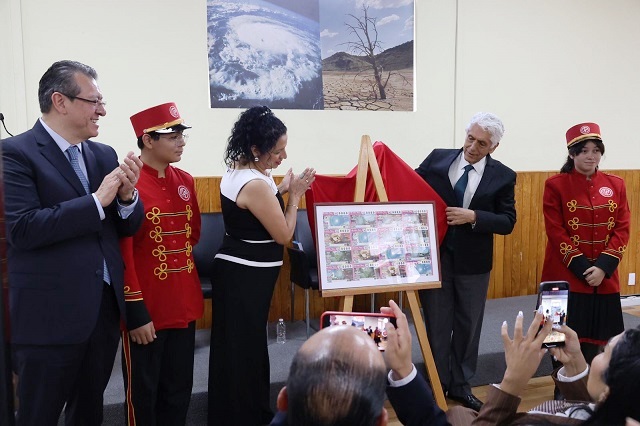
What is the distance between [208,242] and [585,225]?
242 centimetres

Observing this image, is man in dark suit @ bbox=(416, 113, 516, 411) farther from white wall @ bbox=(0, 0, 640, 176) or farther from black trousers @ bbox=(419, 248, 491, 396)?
white wall @ bbox=(0, 0, 640, 176)

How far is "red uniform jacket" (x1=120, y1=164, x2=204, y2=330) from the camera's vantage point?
2.09m

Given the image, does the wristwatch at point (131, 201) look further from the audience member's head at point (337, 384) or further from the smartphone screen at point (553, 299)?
the smartphone screen at point (553, 299)

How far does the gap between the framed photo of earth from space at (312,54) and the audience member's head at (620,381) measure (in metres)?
3.41

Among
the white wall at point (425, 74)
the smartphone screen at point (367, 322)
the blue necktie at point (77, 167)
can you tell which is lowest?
the smartphone screen at point (367, 322)

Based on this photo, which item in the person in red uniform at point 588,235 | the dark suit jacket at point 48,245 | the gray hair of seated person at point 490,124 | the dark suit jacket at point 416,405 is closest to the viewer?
the dark suit jacket at point 416,405

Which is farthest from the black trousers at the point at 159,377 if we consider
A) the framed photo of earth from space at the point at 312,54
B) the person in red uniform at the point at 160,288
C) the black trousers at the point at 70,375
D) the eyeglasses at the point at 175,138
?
the framed photo of earth from space at the point at 312,54

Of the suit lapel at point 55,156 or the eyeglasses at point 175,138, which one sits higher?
the eyeglasses at point 175,138

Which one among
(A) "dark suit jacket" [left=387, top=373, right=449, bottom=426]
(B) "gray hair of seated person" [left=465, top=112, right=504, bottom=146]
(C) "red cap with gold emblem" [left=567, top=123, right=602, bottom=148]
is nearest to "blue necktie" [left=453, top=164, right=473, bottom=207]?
(B) "gray hair of seated person" [left=465, top=112, right=504, bottom=146]

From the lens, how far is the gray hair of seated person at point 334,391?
884 mm

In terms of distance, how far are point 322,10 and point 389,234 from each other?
234 cm

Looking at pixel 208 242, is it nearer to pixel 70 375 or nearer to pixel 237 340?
pixel 237 340

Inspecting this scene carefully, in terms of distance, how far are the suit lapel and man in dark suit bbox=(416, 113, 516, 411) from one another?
1.89 meters

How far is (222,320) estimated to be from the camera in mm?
2361
